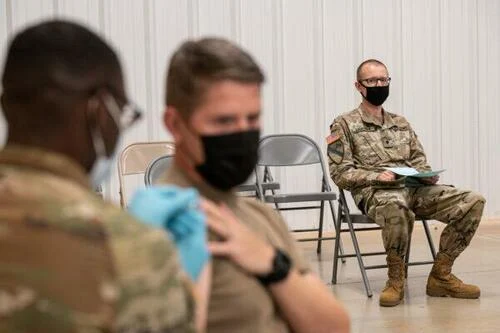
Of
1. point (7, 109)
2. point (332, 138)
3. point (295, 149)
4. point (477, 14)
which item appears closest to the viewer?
point (7, 109)

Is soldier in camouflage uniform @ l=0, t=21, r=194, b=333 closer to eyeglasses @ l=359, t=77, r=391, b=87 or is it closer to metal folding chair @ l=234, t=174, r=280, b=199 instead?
eyeglasses @ l=359, t=77, r=391, b=87

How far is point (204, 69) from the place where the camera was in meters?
→ 1.19

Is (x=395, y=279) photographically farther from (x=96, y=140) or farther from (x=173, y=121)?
(x=96, y=140)

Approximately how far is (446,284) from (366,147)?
91 cm

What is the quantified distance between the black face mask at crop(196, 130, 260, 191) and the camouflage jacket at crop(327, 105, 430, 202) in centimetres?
307

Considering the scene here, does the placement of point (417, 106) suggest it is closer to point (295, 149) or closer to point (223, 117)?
point (295, 149)

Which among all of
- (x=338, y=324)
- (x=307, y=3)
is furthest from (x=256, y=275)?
(x=307, y=3)

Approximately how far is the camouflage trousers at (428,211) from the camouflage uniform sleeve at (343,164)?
104mm

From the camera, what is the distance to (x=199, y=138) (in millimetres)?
1215

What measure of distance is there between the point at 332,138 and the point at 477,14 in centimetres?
350

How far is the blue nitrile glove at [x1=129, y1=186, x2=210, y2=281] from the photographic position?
3.15 ft

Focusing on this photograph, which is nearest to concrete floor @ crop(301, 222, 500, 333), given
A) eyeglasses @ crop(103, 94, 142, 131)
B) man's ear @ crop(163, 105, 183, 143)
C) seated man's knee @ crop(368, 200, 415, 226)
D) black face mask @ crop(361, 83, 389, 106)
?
seated man's knee @ crop(368, 200, 415, 226)

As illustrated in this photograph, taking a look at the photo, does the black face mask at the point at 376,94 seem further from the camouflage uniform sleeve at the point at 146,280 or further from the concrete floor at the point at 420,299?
the camouflage uniform sleeve at the point at 146,280

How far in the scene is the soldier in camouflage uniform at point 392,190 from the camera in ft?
13.5
